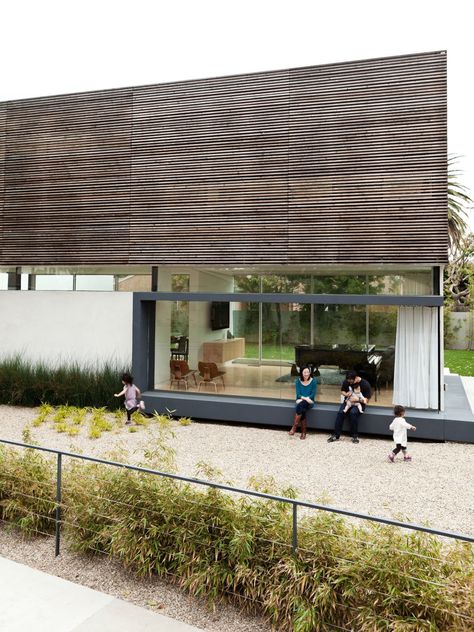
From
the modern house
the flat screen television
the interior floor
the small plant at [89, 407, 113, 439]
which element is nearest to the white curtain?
the modern house

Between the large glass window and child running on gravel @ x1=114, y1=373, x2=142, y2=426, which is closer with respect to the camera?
the large glass window

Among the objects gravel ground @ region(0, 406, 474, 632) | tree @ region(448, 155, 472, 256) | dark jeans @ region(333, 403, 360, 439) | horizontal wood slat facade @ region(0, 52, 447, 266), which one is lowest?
gravel ground @ region(0, 406, 474, 632)

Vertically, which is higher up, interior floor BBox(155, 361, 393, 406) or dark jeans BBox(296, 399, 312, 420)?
interior floor BBox(155, 361, 393, 406)

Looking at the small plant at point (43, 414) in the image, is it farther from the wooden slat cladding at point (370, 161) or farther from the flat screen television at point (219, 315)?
the wooden slat cladding at point (370, 161)

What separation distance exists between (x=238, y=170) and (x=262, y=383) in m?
5.04

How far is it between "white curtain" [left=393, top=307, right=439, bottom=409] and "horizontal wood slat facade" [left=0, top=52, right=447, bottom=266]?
4.12 feet

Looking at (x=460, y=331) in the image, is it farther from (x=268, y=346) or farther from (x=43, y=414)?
(x=43, y=414)

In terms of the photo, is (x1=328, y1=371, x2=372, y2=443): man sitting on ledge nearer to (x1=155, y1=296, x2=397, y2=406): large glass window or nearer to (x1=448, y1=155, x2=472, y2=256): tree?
(x1=155, y1=296, x2=397, y2=406): large glass window

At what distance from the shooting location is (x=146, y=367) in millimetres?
11977

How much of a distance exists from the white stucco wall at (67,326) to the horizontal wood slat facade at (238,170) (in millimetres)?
983

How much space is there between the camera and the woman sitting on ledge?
33.2 ft

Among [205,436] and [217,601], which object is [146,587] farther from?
[205,436]

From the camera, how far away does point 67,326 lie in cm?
1284

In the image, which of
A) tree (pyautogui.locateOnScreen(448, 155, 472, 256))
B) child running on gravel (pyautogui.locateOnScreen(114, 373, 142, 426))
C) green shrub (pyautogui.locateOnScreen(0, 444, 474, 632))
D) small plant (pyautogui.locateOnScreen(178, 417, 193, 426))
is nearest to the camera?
green shrub (pyautogui.locateOnScreen(0, 444, 474, 632))
